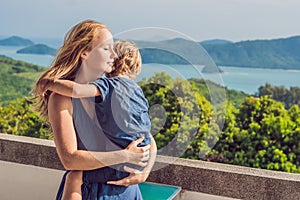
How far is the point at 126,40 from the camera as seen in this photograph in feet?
5.32

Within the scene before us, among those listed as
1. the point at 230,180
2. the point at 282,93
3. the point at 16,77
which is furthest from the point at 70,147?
the point at 16,77

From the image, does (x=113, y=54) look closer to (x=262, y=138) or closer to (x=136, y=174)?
(x=136, y=174)

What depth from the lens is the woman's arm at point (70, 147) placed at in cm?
148

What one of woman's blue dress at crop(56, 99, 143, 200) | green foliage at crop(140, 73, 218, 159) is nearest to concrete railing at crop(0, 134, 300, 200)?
green foliage at crop(140, 73, 218, 159)

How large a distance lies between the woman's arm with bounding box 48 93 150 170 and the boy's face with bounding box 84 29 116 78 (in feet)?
0.44

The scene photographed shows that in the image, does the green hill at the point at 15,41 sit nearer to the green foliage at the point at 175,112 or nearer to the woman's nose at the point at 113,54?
the green foliage at the point at 175,112

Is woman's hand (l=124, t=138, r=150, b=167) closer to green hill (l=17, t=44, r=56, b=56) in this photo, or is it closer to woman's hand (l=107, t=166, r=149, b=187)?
woman's hand (l=107, t=166, r=149, b=187)

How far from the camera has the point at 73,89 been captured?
1.45 metres

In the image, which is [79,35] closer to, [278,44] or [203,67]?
[203,67]

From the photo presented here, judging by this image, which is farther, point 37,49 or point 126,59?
point 37,49

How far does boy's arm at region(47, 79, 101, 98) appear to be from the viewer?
1.45 meters

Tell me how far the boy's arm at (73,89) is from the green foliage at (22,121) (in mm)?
2193

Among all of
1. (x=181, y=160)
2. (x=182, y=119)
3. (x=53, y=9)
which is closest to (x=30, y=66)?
(x=53, y=9)

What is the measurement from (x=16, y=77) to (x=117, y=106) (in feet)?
15.8
